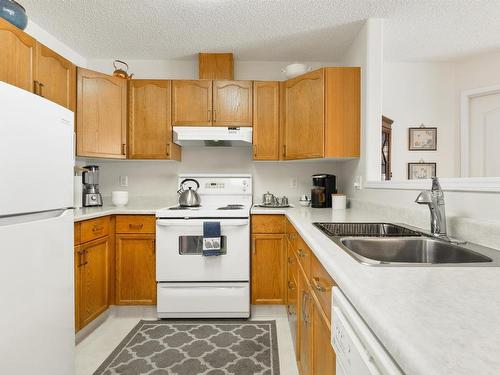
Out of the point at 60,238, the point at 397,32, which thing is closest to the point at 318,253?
the point at 60,238

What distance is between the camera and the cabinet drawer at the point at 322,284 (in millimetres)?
892

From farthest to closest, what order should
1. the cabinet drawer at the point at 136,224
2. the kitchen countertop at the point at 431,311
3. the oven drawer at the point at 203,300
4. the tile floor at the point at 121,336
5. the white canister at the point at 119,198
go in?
the white canister at the point at 119,198
the cabinet drawer at the point at 136,224
the oven drawer at the point at 203,300
the tile floor at the point at 121,336
the kitchen countertop at the point at 431,311

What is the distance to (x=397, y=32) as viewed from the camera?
8.21ft

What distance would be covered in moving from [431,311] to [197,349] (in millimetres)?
1787

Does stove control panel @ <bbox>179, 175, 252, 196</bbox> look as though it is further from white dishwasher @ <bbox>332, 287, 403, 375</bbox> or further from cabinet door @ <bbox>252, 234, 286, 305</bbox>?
white dishwasher @ <bbox>332, 287, 403, 375</bbox>

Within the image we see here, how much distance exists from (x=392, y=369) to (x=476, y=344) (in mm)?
120

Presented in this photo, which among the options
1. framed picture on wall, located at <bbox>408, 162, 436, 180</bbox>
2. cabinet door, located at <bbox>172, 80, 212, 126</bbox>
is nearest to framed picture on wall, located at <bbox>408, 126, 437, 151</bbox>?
framed picture on wall, located at <bbox>408, 162, 436, 180</bbox>

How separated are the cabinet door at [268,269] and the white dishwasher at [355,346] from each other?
1.68 m

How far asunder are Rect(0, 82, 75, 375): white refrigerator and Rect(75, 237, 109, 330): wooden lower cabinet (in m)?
0.64

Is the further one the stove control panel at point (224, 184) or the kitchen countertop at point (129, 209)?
the stove control panel at point (224, 184)

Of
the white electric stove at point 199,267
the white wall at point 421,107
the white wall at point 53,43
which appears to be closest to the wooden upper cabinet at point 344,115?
the white wall at point 421,107

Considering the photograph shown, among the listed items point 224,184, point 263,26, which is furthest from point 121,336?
point 263,26

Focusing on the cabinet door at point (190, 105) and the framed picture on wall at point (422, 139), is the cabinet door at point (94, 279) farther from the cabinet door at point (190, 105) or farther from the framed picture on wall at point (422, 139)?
the framed picture on wall at point (422, 139)

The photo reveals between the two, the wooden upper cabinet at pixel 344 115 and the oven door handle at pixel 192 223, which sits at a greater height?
the wooden upper cabinet at pixel 344 115
